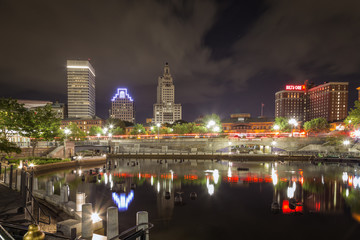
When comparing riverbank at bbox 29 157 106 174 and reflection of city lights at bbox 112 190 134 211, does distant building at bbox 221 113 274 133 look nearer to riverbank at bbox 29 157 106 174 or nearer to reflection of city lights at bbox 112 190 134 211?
riverbank at bbox 29 157 106 174

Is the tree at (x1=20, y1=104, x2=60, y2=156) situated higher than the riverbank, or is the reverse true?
the tree at (x1=20, y1=104, x2=60, y2=156)

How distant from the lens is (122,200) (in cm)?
2358

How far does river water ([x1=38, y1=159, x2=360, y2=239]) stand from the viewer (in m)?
16.6

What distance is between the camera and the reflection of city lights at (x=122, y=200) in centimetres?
2134

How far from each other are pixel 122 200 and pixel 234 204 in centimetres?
1264

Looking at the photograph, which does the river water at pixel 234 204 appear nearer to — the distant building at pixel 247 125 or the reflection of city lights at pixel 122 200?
the reflection of city lights at pixel 122 200

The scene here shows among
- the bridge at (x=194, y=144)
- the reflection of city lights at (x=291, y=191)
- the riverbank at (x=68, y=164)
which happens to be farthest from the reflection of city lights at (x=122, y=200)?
the bridge at (x=194, y=144)

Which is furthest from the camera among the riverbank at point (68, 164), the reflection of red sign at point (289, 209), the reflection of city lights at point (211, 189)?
the riverbank at point (68, 164)

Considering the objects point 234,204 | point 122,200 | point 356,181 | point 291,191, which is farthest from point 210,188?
point 356,181

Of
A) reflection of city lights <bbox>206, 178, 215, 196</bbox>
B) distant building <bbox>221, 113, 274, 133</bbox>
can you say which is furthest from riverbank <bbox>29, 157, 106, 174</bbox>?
distant building <bbox>221, 113, 274, 133</bbox>

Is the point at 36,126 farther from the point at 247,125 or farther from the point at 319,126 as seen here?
the point at 247,125

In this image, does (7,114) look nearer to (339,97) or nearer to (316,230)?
(316,230)

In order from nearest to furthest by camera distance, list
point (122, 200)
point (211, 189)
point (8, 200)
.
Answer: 1. point (8, 200)
2. point (122, 200)
3. point (211, 189)

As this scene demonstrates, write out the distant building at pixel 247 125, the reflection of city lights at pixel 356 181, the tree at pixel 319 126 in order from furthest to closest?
the distant building at pixel 247 125
the tree at pixel 319 126
the reflection of city lights at pixel 356 181
